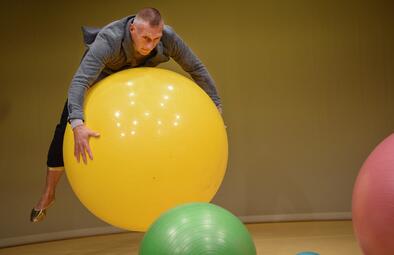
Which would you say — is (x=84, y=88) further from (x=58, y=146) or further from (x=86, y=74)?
(x=58, y=146)

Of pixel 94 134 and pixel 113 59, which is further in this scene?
pixel 113 59

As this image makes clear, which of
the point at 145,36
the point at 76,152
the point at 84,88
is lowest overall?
the point at 76,152

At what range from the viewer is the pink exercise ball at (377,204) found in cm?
196

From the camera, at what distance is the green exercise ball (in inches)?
69.0

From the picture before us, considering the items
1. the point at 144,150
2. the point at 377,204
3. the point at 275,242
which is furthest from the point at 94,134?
the point at 275,242

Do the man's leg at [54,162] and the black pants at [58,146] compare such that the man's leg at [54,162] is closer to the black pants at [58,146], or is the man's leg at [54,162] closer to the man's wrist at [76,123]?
the black pants at [58,146]

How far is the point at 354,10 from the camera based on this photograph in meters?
4.54

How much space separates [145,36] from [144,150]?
0.63 meters

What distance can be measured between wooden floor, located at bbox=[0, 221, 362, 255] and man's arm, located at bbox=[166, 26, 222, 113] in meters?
1.19

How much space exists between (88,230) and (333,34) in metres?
2.81

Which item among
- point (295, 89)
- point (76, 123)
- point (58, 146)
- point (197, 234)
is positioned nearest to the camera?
point (197, 234)

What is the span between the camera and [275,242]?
3.57m

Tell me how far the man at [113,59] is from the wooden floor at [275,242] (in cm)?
83

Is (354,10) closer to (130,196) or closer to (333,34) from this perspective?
(333,34)
